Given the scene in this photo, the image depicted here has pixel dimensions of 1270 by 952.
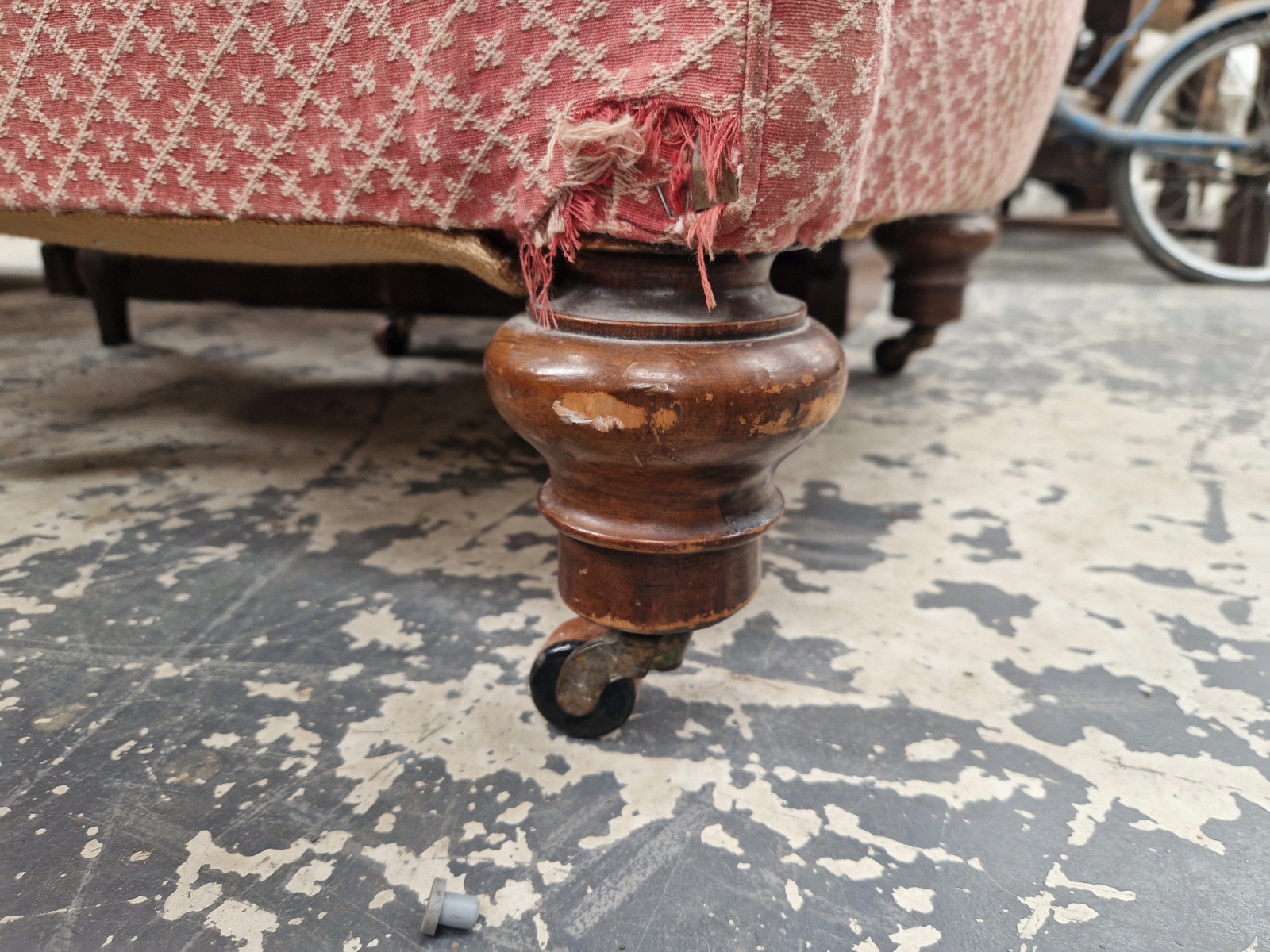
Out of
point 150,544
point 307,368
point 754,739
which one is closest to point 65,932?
point 754,739

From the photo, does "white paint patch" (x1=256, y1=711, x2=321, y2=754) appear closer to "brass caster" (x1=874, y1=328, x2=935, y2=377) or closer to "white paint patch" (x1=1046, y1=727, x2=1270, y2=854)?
"white paint patch" (x1=1046, y1=727, x2=1270, y2=854)

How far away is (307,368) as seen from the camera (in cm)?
165

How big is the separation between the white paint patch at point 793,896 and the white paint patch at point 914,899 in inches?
2.1

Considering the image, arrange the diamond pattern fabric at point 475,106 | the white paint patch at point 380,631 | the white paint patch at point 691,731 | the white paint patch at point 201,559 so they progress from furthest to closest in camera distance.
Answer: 1. the white paint patch at point 201,559
2. the white paint patch at point 380,631
3. the white paint patch at point 691,731
4. the diamond pattern fabric at point 475,106

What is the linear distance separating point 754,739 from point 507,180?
0.42m

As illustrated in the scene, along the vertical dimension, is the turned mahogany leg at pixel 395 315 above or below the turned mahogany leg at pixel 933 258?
below

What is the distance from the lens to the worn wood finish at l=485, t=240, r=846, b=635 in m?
0.47

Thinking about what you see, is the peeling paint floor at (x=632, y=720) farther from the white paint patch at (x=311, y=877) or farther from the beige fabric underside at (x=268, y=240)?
the beige fabric underside at (x=268, y=240)

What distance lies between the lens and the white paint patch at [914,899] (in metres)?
0.49

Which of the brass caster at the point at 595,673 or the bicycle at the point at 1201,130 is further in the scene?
the bicycle at the point at 1201,130

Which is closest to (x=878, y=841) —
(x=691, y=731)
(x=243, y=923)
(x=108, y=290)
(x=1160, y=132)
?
(x=691, y=731)

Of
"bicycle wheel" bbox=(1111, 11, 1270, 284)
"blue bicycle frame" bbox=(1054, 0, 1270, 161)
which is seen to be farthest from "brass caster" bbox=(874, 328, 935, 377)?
"bicycle wheel" bbox=(1111, 11, 1270, 284)

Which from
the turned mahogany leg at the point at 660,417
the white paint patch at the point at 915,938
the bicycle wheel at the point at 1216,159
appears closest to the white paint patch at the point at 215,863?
the turned mahogany leg at the point at 660,417

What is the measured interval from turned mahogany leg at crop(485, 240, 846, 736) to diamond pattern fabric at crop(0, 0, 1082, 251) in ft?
0.15
